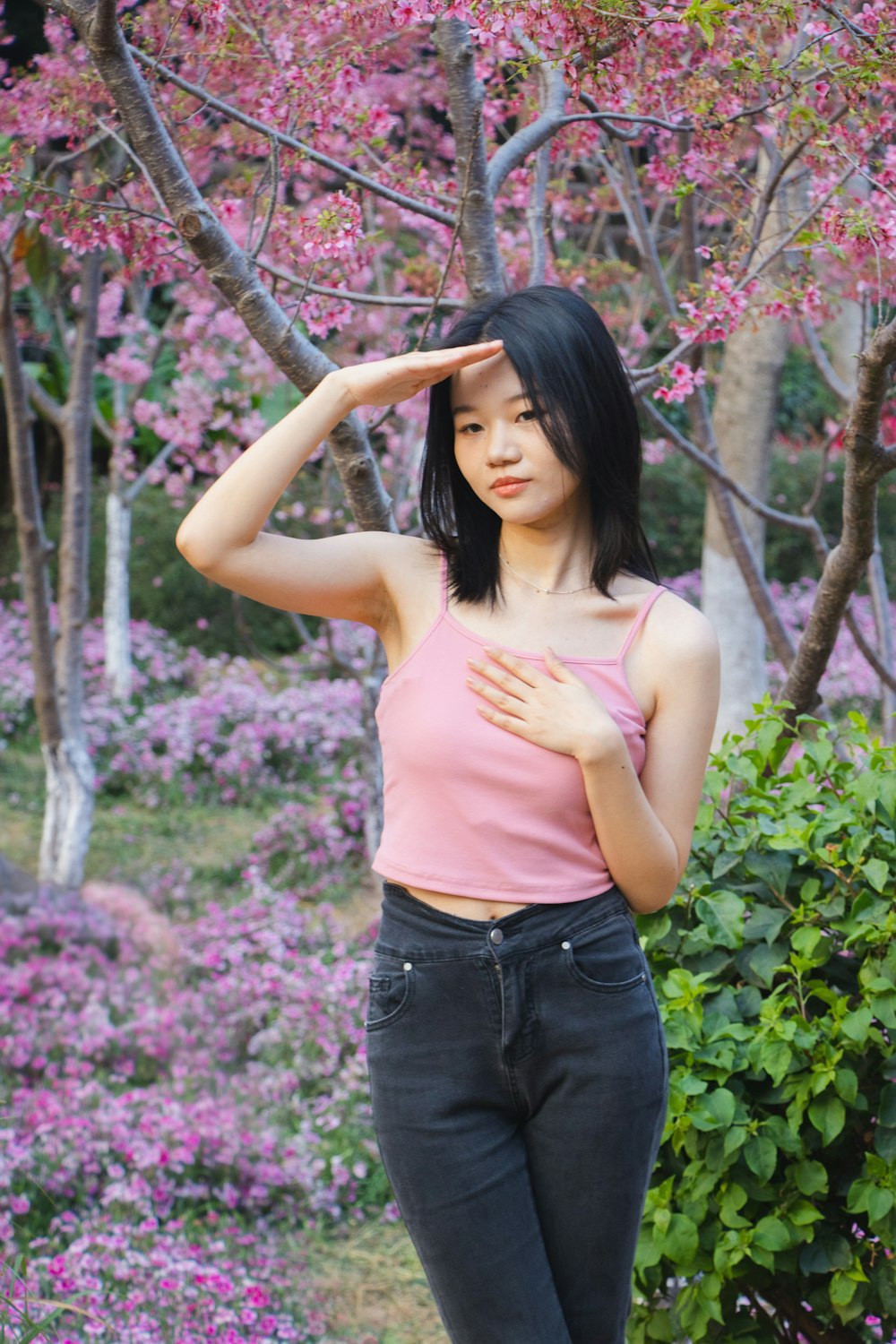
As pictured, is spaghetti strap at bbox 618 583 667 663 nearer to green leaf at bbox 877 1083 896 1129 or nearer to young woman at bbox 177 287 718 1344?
young woman at bbox 177 287 718 1344

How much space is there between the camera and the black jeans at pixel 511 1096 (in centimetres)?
148

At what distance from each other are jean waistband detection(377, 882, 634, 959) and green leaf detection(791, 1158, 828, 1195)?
653 mm

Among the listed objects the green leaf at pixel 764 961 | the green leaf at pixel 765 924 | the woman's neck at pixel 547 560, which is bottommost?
the green leaf at pixel 764 961

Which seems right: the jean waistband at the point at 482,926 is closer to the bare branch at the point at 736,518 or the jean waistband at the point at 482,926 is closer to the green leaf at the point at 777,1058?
the green leaf at the point at 777,1058

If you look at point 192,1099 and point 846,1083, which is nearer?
point 846,1083

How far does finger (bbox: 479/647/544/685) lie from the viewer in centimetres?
152

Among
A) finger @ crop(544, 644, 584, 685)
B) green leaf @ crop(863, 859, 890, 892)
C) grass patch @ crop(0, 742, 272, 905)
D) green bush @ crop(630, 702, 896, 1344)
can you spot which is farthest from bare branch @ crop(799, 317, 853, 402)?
grass patch @ crop(0, 742, 272, 905)

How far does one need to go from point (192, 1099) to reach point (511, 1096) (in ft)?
7.92

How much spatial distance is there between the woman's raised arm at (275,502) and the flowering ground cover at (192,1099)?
1132mm

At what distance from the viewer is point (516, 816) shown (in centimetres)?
151

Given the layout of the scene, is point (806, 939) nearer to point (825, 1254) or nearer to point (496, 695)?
point (825, 1254)

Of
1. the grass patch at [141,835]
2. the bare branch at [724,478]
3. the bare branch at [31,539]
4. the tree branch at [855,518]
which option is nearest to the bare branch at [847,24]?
the tree branch at [855,518]

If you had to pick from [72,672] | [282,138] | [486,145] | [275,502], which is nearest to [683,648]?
[275,502]

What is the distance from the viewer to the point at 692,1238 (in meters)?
1.91
